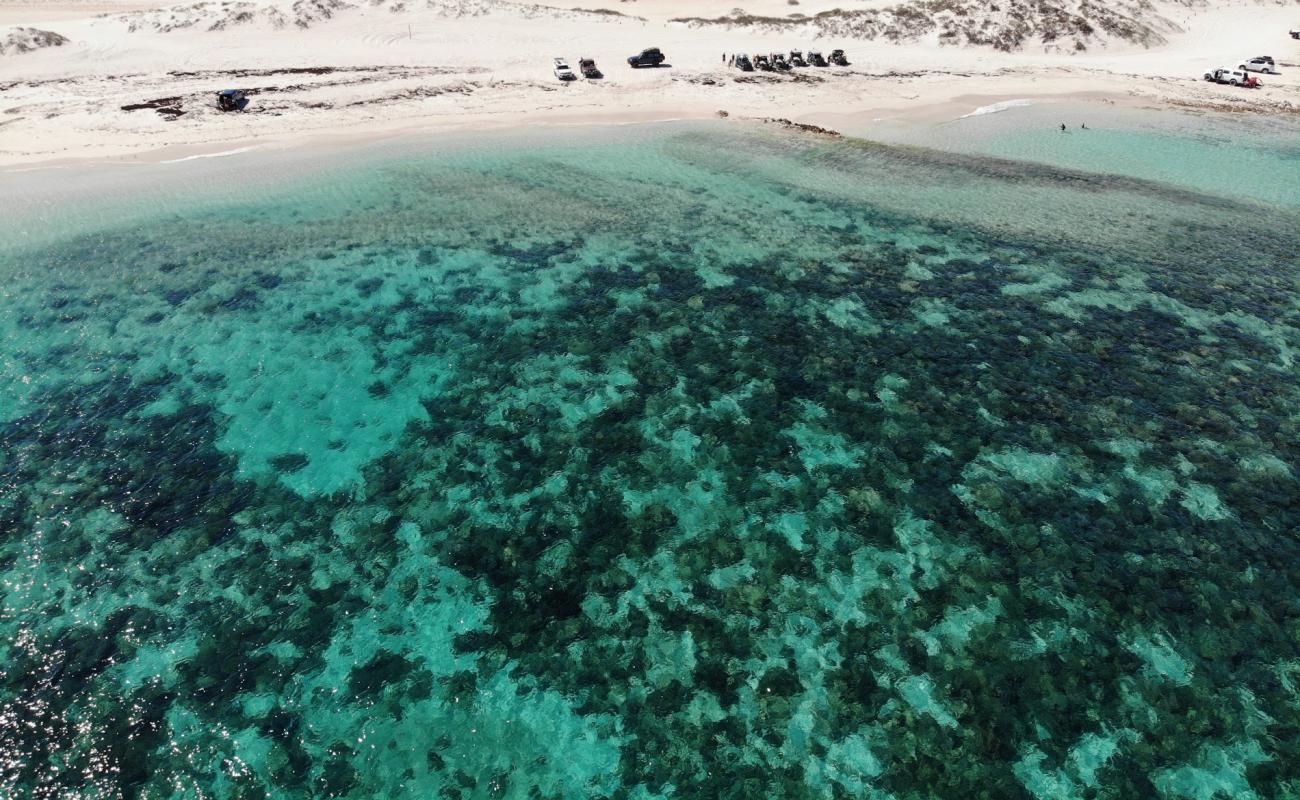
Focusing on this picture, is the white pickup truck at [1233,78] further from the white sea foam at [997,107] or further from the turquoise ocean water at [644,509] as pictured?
the turquoise ocean water at [644,509]


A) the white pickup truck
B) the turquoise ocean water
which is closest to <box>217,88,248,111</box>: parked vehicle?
the turquoise ocean water

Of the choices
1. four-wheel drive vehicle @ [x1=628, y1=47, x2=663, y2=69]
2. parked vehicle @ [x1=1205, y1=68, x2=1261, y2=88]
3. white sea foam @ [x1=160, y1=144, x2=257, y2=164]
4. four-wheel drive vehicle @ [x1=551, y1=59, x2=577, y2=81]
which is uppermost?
four-wheel drive vehicle @ [x1=628, y1=47, x2=663, y2=69]

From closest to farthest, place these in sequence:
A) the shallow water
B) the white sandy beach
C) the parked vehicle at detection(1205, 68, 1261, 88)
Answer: the shallow water
the white sandy beach
the parked vehicle at detection(1205, 68, 1261, 88)

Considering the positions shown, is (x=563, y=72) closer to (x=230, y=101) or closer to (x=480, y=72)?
(x=480, y=72)

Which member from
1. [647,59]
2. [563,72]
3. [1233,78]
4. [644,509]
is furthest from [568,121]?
[1233,78]

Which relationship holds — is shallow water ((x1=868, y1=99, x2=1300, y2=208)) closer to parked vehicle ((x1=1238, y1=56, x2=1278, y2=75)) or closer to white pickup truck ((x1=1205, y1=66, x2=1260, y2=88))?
white pickup truck ((x1=1205, y1=66, x2=1260, y2=88))
